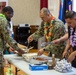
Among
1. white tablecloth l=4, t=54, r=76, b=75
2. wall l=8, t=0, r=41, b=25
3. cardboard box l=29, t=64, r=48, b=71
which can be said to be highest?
wall l=8, t=0, r=41, b=25

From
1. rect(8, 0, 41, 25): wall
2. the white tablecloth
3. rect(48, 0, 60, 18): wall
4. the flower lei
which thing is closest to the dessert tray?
the white tablecloth

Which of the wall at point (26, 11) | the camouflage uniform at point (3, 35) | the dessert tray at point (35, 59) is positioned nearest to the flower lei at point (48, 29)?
the dessert tray at point (35, 59)

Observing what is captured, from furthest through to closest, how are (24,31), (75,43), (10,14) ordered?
(24,31)
(10,14)
(75,43)

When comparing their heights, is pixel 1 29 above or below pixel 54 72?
above

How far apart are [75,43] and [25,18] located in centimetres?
536

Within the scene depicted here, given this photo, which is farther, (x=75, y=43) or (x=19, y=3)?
(x=19, y=3)

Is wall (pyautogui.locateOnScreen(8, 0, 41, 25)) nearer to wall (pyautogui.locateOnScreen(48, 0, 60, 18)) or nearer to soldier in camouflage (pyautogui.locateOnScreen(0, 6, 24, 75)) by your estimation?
wall (pyautogui.locateOnScreen(48, 0, 60, 18))

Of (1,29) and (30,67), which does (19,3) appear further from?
(30,67)

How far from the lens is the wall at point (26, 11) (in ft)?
26.9

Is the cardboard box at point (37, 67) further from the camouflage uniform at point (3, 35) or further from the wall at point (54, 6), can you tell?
the wall at point (54, 6)

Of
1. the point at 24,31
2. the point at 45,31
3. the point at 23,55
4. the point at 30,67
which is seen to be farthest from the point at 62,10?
the point at 30,67

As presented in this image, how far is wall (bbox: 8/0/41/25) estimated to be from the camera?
8203 millimetres

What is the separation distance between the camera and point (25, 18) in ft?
27.3

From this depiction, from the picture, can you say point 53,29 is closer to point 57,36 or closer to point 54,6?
point 57,36
